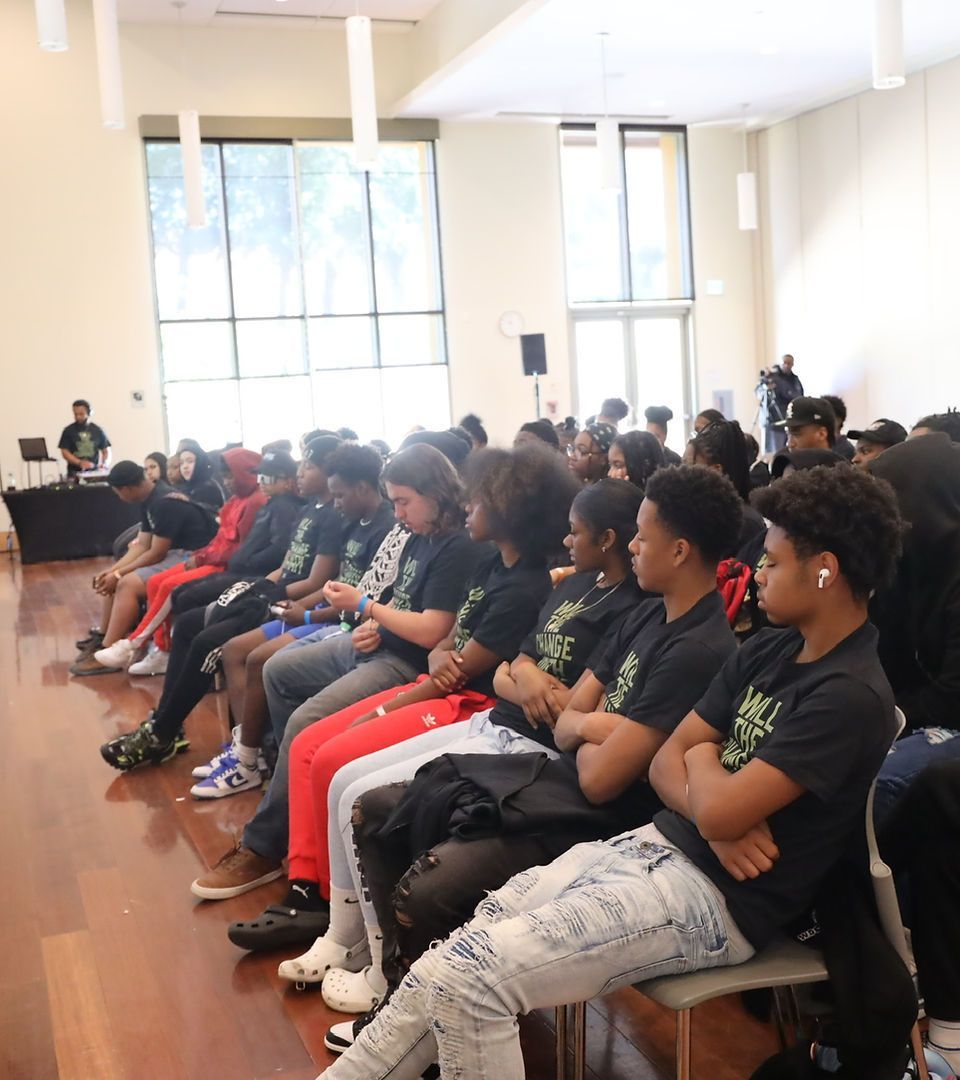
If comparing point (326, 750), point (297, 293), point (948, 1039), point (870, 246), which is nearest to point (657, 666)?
point (948, 1039)

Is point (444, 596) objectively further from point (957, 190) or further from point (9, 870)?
point (957, 190)

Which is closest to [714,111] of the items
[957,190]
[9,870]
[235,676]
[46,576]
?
[957,190]

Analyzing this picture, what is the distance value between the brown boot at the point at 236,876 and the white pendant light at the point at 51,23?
577cm

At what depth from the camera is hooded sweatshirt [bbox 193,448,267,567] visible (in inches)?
223

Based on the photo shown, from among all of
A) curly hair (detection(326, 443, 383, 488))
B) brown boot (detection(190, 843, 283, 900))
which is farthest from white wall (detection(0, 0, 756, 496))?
brown boot (detection(190, 843, 283, 900))

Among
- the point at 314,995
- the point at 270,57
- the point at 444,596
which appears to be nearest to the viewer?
the point at 314,995

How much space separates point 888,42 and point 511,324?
718 centimetres

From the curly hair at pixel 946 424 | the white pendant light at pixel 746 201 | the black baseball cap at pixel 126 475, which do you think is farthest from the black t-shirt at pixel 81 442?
the curly hair at pixel 946 424

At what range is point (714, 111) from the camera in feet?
48.0

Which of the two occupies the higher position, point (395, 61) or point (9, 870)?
point (395, 61)

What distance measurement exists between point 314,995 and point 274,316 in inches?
471

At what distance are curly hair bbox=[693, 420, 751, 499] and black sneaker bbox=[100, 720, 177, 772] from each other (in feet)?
7.52

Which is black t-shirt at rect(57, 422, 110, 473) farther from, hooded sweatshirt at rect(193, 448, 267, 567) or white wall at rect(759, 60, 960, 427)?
white wall at rect(759, 60, 960, 427)

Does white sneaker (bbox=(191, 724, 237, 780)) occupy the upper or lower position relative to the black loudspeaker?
lower
